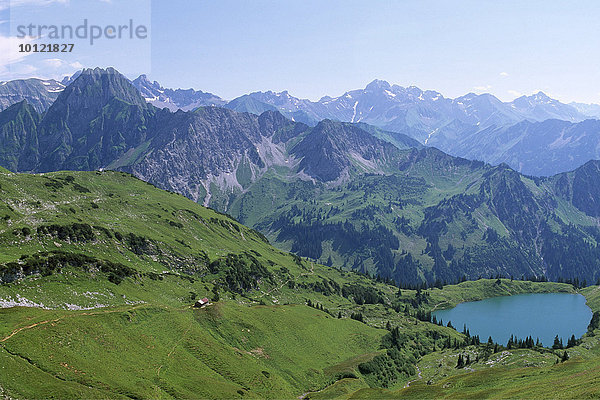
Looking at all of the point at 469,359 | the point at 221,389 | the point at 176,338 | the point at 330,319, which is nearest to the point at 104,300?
the point at 176,338

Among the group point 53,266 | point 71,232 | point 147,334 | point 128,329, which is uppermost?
point 71,232

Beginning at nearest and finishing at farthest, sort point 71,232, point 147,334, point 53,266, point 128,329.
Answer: point 128,329 < point 147,334 < point 53,266 < point 71,232

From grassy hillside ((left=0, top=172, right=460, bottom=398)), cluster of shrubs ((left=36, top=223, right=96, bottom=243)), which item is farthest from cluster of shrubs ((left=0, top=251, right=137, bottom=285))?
cluster of shrubs ((left=36, top=223, right=96, bottom=243))

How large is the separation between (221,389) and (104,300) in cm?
4562

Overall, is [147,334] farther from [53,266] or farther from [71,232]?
[71,232]

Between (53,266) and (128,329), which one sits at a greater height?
(53,266)

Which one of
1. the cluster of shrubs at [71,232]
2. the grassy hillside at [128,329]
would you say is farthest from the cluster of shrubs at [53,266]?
the cluster of shrubs at [71,232]

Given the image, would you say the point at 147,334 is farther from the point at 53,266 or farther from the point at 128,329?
the point at 53,266

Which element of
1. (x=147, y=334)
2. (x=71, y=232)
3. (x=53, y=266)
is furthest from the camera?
(x=71, y=232)

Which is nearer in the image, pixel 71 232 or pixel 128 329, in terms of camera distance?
pixel 128 329

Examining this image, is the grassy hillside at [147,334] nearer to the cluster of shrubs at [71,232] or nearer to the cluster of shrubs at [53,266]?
the cluster of shrubs at [53,266]

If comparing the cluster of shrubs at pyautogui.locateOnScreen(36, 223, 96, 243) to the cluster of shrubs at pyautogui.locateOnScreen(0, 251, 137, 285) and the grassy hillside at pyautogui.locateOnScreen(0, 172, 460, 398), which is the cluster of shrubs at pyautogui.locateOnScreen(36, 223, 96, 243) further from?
the cluster of shrubs at pyautogui.locateOnScreen(0, 251, 137, 285)

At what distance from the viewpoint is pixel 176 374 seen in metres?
76.4

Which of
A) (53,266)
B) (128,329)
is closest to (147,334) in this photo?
(128,329)
